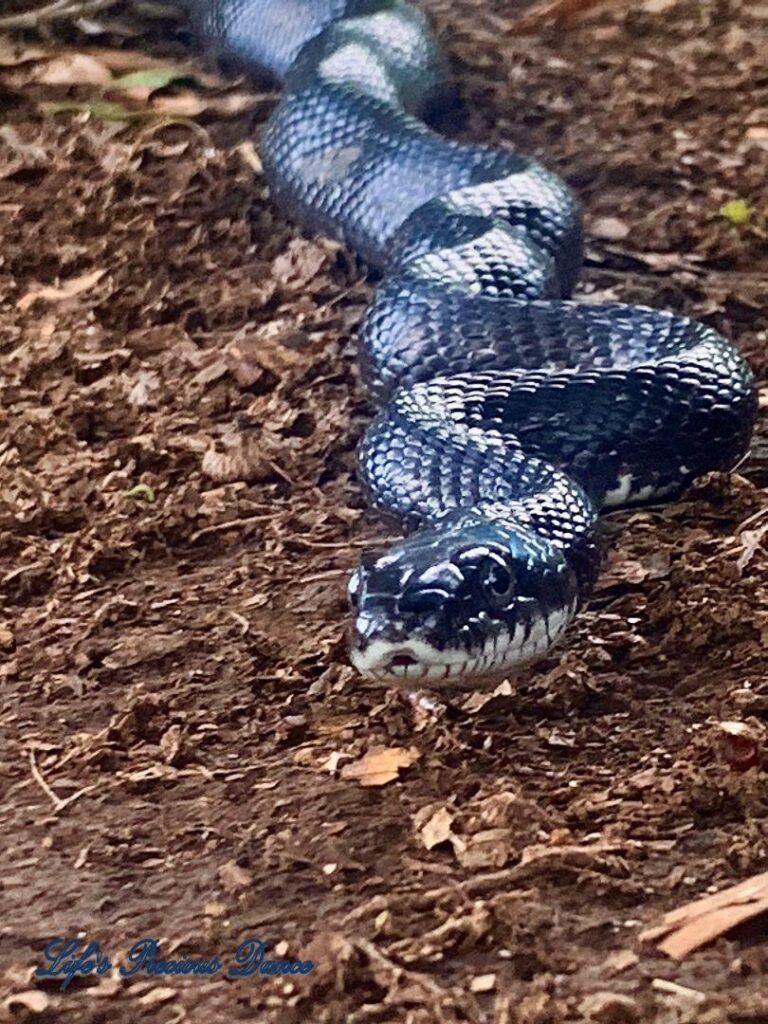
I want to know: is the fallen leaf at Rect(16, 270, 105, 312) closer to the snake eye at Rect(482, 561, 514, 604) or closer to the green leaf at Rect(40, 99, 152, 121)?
the green leaf at Rect(40, 99, 152, 121)

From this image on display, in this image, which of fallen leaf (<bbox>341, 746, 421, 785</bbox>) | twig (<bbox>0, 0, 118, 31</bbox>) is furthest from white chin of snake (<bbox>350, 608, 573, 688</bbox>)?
twig (<bbox>0, 0, 118, 31</bbox>)

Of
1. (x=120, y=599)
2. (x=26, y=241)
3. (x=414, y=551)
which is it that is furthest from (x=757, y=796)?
(x=26, y=241)

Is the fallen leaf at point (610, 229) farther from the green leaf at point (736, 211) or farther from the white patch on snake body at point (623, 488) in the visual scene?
the white patch on snake body at point (623, 488)

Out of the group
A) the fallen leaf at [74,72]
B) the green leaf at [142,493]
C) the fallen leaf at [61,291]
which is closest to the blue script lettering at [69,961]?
the green leaf at [142,493]

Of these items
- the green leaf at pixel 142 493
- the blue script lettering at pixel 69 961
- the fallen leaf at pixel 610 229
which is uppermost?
the fallen leaf at pixel 610 229

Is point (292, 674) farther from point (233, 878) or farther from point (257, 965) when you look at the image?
point (257, 965)

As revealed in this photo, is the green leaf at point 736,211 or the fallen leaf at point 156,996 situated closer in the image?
the fallen leaf at point 156,996
